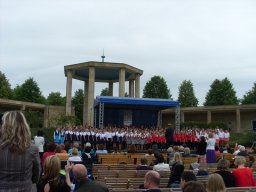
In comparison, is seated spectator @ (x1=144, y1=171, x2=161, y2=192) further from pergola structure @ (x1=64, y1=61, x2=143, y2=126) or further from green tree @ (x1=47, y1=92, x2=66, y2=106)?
green tree @ (x1=47, y1=92, x2=66, y2=106)

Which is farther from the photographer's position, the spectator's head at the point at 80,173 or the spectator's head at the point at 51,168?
the spectator's head at the point at 51,168

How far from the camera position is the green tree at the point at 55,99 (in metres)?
65.4

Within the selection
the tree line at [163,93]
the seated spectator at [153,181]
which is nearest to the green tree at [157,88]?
the tree line at [163,93]

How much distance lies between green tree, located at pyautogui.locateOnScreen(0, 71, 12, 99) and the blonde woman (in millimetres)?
52488

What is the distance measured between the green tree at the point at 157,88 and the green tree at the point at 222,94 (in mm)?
7825

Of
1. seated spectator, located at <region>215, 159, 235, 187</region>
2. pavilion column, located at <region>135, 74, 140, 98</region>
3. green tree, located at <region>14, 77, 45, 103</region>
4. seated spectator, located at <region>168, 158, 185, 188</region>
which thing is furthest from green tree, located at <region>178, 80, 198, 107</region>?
seated spectator, located at <region>215, 159, 235, 187</region>

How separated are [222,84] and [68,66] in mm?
29085

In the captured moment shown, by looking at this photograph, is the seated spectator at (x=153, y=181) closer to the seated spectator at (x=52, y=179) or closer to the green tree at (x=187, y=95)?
the seated spectator at (x=52, y=179)

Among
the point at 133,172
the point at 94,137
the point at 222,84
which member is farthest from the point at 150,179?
the point at 222,84

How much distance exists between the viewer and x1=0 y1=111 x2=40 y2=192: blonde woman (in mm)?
3674

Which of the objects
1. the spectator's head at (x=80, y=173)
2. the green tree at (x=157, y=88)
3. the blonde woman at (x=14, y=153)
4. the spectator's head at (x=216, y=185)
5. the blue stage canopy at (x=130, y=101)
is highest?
the green tree at (x=157, y=88)

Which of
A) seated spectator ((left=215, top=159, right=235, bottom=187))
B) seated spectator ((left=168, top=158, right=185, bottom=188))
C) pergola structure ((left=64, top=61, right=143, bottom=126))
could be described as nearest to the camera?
seated spectator ((left=215, top=159, right=235, bottom=187))

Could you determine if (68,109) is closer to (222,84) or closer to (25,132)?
(222,84)

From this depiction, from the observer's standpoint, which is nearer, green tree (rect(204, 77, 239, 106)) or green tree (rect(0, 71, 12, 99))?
green tree (rect(0, 71, 12, 99))
